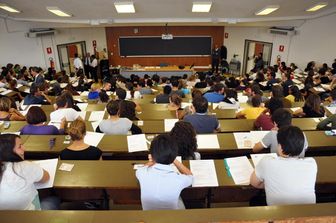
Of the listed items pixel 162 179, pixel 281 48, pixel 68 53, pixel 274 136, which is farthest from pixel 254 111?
pixel 68 53

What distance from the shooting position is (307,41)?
8875 millimetres

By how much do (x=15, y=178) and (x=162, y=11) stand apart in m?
6.13

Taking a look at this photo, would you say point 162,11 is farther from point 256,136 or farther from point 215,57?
point 215,57

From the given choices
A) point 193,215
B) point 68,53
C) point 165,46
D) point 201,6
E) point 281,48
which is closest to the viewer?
point 193,215

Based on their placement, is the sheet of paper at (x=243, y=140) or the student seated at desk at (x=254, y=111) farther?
the student seated at desk at (x=254, y=111)

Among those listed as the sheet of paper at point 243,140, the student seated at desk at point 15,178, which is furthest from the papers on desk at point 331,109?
the student seated at desk at point 15,178

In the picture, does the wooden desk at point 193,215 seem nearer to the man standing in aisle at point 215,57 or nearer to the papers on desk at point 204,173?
the papers on desk at point 204,173

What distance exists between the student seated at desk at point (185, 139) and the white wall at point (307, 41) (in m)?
7.81

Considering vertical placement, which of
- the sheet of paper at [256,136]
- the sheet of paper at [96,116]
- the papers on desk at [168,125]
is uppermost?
the sheet of paper at [256,136]

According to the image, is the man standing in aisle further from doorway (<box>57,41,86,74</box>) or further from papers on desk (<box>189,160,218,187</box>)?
papers on desk (<box>189,160,218,187</box>)

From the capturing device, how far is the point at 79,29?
11.4 meters

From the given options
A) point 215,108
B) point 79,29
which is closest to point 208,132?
point 215,108

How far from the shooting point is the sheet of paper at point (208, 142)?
8.97 feet

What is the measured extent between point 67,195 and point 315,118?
3553 mm
